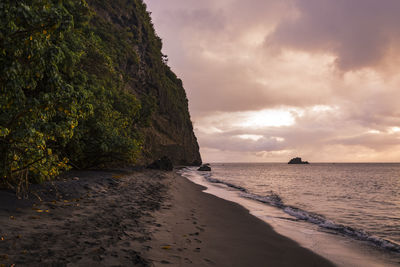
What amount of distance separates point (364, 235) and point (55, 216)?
1060 centimetres

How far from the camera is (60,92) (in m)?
5.88

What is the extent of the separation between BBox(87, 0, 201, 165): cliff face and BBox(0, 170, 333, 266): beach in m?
27.1

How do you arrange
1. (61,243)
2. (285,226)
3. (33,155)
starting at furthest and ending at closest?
(285,226) < (33,155) < (61,243)

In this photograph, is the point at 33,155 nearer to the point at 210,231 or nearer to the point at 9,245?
the point at 9,245

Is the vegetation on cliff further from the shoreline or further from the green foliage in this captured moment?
the shoreline

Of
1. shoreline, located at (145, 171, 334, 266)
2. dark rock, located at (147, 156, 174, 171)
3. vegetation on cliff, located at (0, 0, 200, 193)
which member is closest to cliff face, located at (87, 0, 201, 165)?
vegetation on cliff, located at (0, 0, 200, 193)

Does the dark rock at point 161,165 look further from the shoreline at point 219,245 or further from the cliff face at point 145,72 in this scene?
the shoreline at point 219,245

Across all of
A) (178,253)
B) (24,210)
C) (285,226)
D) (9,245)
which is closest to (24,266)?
(9,245)

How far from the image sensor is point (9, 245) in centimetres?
410

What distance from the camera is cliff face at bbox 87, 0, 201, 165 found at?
133ft

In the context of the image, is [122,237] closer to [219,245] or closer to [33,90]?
[219,245]

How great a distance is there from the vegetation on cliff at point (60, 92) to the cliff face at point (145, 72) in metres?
0.37

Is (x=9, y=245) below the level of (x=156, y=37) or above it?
below

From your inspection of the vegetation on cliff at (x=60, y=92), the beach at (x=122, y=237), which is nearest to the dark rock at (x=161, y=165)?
the vegetation on cliff at (x=60, y=92)
